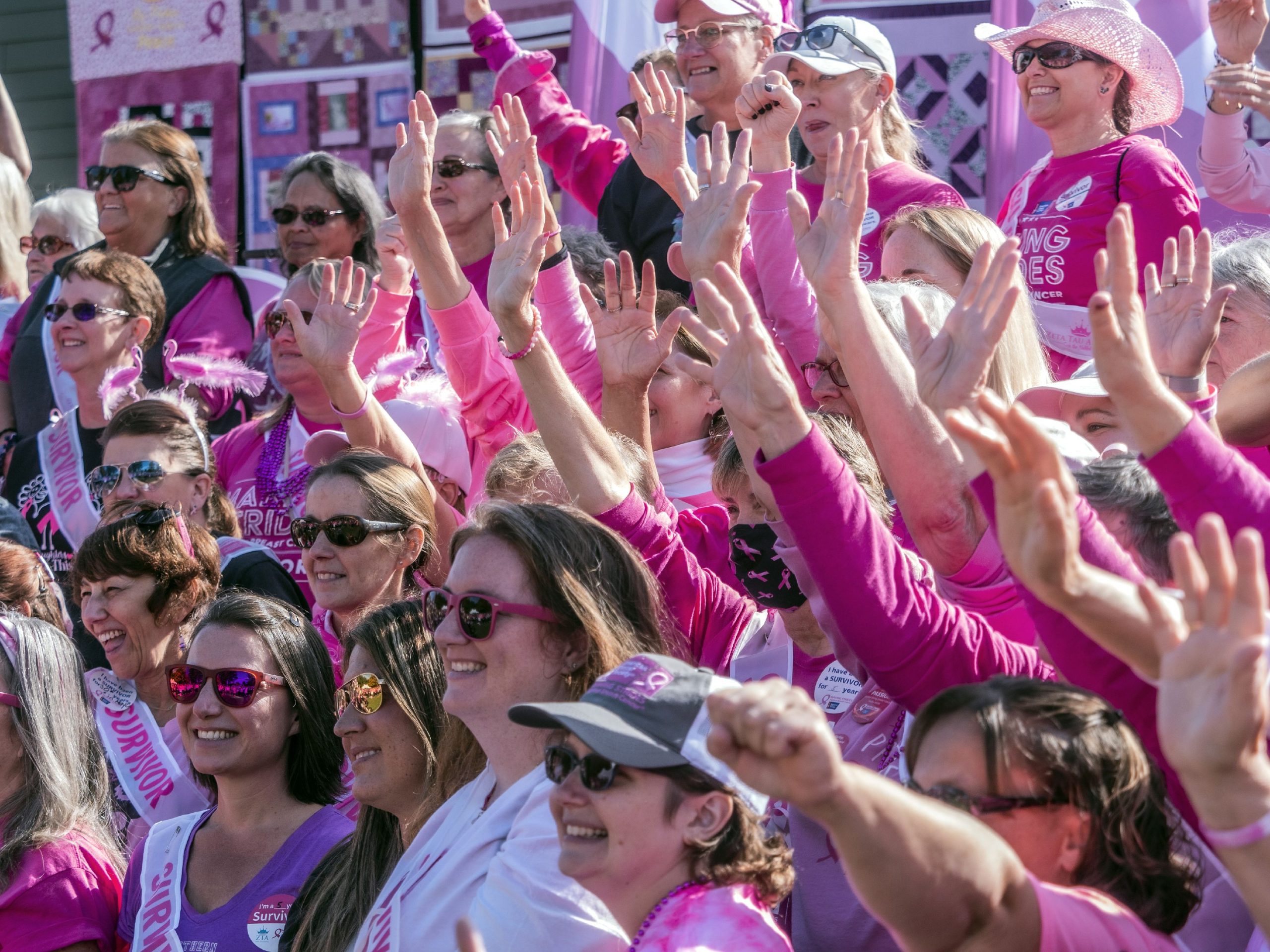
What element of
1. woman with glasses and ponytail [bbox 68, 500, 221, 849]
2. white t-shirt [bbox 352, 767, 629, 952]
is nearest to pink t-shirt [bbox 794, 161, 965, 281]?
woman with glasses and ponytail [bbox 68, 500, 221, 849]

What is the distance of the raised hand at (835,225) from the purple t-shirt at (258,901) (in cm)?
144

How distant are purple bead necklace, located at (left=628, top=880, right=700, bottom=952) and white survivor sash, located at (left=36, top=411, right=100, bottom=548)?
2.96 metres

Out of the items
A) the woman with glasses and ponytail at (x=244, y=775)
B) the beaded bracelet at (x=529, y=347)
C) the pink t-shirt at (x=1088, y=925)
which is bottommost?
the woman with glasses and ponytail at (x=244, y=775)

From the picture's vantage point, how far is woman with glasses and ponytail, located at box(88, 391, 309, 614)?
432 cm

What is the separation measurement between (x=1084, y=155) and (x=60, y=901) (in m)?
3.08

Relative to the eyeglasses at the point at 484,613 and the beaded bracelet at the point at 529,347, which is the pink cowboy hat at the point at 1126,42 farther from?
the eyeglasses at the point at 484,613

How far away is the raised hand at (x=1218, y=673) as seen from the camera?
4.94 ft

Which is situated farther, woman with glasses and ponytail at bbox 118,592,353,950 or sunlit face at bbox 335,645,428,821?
woman with glasses and ponytail at bbox 118,592,353,950

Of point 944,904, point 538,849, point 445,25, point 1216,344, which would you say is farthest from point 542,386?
point 445,25

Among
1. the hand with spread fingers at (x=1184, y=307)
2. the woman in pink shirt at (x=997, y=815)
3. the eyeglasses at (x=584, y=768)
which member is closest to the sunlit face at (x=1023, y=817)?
the woman in pink shirt at (x=997, y=815)

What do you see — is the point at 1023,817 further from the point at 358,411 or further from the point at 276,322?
the point at 276,322

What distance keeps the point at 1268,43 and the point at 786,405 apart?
424 centimetres

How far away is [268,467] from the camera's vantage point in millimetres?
4516

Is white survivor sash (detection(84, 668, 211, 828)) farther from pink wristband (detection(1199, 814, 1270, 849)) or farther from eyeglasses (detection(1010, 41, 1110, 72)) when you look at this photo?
eyeglasses (detection(1010, 41, 1110, 72))
